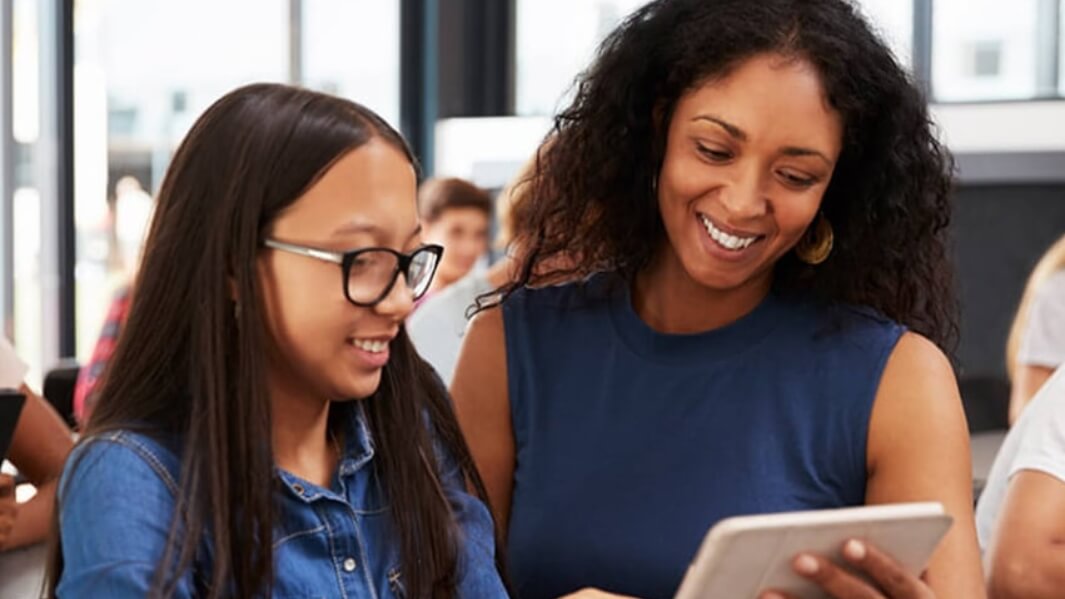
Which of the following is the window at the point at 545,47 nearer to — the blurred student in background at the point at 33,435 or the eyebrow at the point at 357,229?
the blurred student in background at the point at 33,435

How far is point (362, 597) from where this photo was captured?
146cm

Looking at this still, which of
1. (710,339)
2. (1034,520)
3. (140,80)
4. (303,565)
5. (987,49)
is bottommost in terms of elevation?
(1034,520)

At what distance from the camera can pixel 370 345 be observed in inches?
57.2

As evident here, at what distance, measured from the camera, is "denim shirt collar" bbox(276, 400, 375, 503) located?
147cm

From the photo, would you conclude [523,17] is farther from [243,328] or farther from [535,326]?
[243,328]

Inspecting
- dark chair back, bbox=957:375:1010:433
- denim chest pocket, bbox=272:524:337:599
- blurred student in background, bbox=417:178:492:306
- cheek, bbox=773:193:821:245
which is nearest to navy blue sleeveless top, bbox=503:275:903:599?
cheek, bbox=773:193:821:245

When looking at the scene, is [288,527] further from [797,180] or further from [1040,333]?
[1040,333]

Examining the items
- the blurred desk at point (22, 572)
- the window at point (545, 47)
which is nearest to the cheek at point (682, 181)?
the blurred desk at point (22, 572)

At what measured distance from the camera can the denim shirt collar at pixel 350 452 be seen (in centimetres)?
147

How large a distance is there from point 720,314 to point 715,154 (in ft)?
0.69

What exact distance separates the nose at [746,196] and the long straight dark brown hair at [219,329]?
41 cm

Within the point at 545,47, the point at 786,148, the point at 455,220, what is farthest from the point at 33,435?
the point at 545,47

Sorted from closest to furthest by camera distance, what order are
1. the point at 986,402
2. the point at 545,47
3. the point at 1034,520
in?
1. the point at 1034,520
2. the point at 986,402
3. the point at 545,47

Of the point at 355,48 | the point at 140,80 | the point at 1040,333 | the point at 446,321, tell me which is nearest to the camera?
the point at 1040,333
